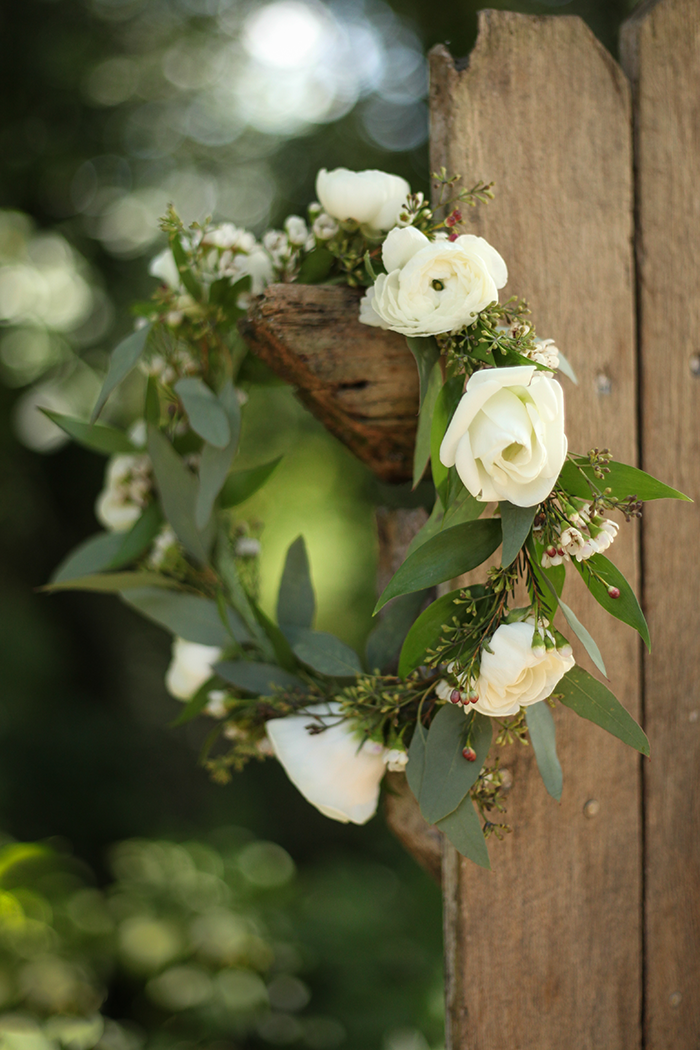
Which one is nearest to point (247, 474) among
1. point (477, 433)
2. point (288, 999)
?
point (477, 433)

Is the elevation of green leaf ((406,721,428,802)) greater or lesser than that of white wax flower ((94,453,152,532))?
lesser

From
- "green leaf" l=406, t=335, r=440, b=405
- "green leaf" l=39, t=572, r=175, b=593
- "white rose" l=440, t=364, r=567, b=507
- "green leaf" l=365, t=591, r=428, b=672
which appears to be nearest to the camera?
"white rose" l=440, t=364, r=567, b=507

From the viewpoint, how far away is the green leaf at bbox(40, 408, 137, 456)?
2.67 ft

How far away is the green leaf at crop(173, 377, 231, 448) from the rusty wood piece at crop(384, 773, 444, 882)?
41 centimetres

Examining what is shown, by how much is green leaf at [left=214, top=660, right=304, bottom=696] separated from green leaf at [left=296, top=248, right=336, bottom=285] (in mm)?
420

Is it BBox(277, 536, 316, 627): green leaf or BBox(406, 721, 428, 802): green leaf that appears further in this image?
BBox(277, 536, 316, 627): green leaf

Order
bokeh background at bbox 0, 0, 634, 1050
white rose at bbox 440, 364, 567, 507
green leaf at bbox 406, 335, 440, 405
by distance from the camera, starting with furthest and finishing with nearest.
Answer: bokeh background at bbox 0, 0, 634, 1050 < green leaf at bbox 406, 335, 440, 405 < white rose at bbox 440, 364, 567, 507

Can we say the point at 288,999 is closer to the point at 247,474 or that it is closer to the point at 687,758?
the point at 687,758

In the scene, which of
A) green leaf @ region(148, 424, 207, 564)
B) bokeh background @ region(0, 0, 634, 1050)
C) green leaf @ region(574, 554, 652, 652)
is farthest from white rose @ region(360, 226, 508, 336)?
bokeh background @ region(0, 0, 634, 1050)

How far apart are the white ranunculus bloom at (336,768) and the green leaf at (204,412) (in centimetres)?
30


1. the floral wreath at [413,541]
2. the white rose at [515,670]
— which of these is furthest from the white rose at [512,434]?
the white rose at [515,670]

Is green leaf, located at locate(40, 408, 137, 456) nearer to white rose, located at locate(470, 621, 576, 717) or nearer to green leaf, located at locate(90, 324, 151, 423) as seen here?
green leaf, located at locate(90, 324, 151, 423)

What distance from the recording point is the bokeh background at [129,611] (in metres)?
1.59

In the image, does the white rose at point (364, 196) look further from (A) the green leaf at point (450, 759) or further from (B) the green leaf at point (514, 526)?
(A) the green leaf at point (450, 759)
